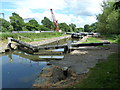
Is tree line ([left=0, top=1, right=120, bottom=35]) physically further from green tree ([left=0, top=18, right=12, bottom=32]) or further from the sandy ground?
the sandy ground

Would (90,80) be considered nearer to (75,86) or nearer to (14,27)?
(75,86)

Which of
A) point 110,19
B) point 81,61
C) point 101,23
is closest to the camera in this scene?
point 81,61

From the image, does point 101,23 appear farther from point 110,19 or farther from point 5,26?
point 5,26

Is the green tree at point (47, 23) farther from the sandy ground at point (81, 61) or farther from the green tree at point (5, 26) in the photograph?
the sandy ground at point (81, 61)

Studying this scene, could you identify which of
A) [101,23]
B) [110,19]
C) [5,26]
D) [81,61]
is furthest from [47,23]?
[81,61]

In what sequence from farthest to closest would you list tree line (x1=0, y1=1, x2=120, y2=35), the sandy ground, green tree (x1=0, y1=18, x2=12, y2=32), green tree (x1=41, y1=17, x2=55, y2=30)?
green tree (x1=41, y1=17, x2=55, y2=30)
green tree (x1=0, y1=18, x2=12, y2=32)
tree line (x1=0, y1=1, x2=120, y2=35)
the sandy ground

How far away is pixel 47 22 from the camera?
104 m

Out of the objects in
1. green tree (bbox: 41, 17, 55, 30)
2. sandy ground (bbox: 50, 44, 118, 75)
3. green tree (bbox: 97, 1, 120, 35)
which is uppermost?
green tree (bbox: 41, 17, 55, 30)

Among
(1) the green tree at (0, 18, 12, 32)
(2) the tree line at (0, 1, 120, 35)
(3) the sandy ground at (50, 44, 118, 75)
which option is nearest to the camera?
(3) the sandy ground at (50, 44, 118, 75)

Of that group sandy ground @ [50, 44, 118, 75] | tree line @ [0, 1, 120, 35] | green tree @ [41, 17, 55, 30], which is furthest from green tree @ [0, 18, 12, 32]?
sandy ground @ [50, 44, 118, 75]

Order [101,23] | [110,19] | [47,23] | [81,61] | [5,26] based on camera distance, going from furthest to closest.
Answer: [47,23] < [5,26] < [101,23] < [110,19] < [81,61]

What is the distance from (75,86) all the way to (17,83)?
484 centimetres

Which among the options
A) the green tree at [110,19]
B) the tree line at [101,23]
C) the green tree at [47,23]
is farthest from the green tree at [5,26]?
the green tree at [47,23]

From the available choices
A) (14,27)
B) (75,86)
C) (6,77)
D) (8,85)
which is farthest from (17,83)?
(14,27)
